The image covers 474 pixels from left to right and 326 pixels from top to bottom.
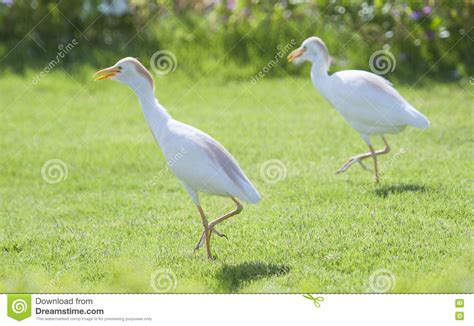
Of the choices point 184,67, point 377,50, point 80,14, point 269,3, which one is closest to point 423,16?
point 377,50

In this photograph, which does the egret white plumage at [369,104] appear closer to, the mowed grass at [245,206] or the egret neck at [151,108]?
the mowed grass at [245,206]

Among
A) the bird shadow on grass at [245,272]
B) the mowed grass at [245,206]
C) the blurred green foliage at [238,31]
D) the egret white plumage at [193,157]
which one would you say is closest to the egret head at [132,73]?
the egret white plumage at [193,157]

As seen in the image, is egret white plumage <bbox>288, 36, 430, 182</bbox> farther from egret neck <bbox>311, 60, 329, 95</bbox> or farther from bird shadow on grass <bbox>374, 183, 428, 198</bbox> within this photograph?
bird shadow on grass <bbox>374, 183, 428, 198</bbox>

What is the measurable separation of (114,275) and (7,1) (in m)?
10.0

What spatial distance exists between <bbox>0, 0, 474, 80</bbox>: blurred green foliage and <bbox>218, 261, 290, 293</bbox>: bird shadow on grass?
745 cm

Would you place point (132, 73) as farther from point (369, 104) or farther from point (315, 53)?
point (315, 53)

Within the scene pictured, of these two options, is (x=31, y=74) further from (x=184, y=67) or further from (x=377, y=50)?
(x=377, y=50)

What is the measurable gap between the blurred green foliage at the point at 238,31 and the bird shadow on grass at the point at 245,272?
7452 mm

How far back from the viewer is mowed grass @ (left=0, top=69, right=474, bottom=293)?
6.24 meters

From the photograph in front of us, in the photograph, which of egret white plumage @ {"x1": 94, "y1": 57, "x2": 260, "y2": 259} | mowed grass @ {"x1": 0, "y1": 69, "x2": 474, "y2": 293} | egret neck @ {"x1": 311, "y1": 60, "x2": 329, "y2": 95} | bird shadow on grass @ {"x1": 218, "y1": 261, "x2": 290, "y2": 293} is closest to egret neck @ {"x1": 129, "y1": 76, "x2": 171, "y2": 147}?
egret white plumage @ {"x1": 94, "y1": 57, "x2": 260, "y2": 259}

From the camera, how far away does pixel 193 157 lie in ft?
20.7

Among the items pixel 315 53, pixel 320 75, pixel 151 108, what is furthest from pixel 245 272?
pixel 315 53

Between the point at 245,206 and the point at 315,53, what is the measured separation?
2.07 metres
